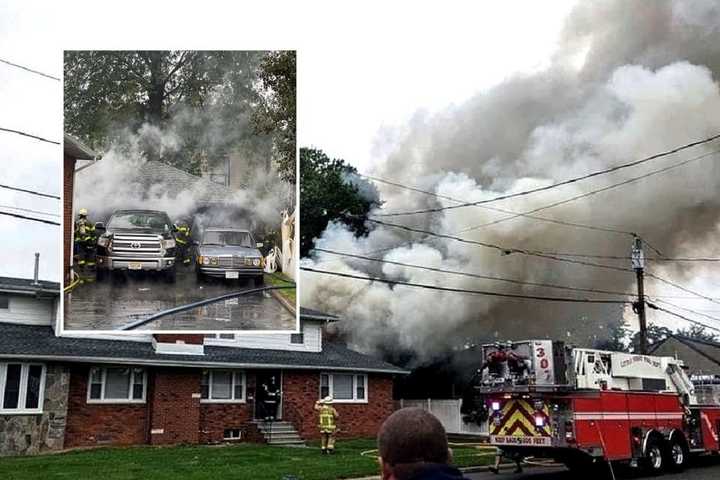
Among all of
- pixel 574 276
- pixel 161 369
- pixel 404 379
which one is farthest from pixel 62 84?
pixel 574 276

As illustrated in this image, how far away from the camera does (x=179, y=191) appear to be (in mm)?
16578

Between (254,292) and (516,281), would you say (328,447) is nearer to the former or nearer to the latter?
(254,292)

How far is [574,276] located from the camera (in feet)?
100

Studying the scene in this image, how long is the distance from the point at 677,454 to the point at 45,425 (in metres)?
13.6

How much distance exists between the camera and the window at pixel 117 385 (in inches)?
763

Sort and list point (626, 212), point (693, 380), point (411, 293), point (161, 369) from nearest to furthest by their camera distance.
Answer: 1. point (693, 380)
2. point (161, 369)
3. point (626, 212)
4. point (411, 293)

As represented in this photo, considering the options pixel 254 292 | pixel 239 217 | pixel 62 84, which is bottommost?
pixel 254 292

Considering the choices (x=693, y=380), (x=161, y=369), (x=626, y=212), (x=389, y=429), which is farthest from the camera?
(x=626, y=212)

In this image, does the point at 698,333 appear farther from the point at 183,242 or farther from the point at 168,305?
the point at 168,305

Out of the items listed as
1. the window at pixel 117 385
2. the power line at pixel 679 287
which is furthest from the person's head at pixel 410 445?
the power line at pixel 679 287

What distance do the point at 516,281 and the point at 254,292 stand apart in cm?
1593

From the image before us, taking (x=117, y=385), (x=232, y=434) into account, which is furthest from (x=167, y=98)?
(x=232, y=434)

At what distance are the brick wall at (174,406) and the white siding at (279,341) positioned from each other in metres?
2.02

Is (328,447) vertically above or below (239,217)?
below
